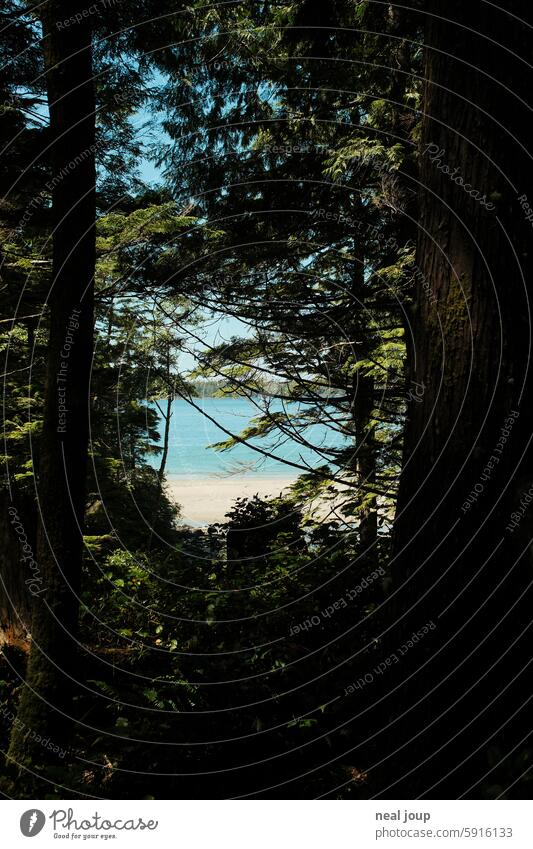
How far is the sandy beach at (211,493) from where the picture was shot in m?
31.0

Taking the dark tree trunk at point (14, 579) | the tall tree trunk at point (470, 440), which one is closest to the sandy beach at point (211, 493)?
the dark tree trunk at point (14, 579)

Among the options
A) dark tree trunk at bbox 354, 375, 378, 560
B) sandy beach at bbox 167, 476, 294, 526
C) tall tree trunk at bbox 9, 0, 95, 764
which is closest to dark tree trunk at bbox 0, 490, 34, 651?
tall tree trunk at bbox 9, 0, 95, 764

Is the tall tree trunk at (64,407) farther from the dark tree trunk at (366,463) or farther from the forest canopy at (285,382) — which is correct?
the dark tree trunk at (366,463)

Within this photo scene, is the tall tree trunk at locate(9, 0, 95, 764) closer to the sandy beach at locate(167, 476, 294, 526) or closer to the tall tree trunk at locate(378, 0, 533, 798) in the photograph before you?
the tall tree trunk at locate(378, 0, 533, 798)

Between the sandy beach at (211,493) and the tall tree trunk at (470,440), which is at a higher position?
the sandy beach at (211,493)

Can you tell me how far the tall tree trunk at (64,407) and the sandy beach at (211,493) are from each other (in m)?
23.6

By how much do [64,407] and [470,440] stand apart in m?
2.81

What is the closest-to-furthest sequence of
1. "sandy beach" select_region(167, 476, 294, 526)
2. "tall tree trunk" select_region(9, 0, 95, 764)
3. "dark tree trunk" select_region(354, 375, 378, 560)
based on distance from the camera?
"tall tree trunk" select_region(9, 0, 95, 764)
"dark tree trunk" select_region(354, 375, 378, 560)
"sandy beach" select_region(167, 476, 294, 526)

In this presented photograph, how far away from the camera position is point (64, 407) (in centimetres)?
437

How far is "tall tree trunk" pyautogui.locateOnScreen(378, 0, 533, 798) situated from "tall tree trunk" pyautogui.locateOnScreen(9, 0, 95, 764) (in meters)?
2.44

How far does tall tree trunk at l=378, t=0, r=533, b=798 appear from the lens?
3.13m

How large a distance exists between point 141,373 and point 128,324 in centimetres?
285

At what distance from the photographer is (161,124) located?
812cm

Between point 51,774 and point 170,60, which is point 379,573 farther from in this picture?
point 170,60
